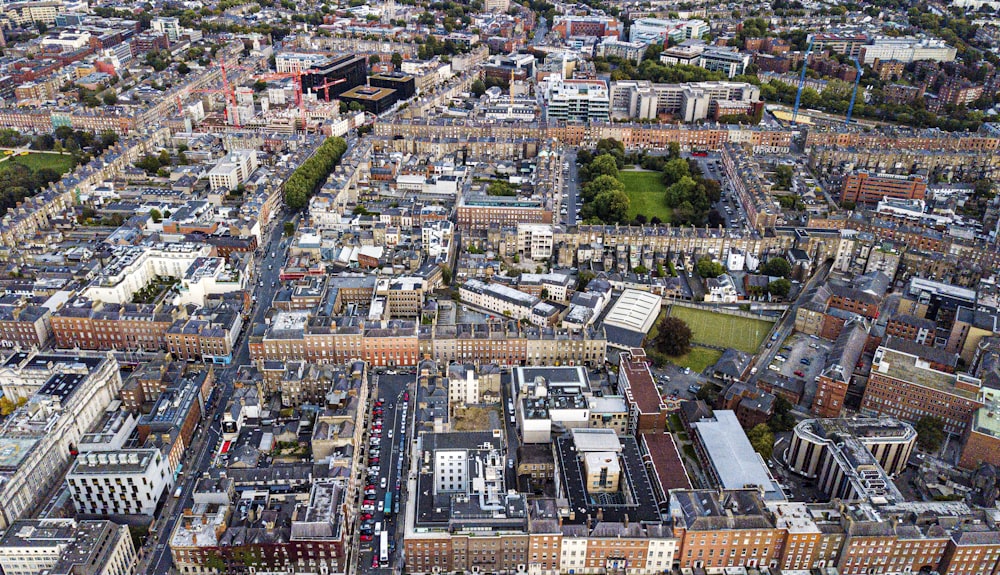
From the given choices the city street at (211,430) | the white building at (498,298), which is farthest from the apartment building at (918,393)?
the city street at (211,430)

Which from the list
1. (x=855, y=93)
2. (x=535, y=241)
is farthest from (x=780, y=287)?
(x=855, y=93)

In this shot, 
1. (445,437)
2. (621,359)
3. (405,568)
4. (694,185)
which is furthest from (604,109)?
(405,568)

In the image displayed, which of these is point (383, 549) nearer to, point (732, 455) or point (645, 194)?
point (732, 455)

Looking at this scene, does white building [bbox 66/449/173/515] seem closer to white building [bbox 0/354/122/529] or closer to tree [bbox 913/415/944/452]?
white building [bbox 0/354/122/529]

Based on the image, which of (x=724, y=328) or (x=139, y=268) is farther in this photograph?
(x=139, y=268)

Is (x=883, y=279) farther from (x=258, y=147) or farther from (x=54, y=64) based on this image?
(x=54, y=64)

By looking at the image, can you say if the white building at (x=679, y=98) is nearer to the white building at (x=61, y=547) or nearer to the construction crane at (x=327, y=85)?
the construction crane at (x=327, y=85)
